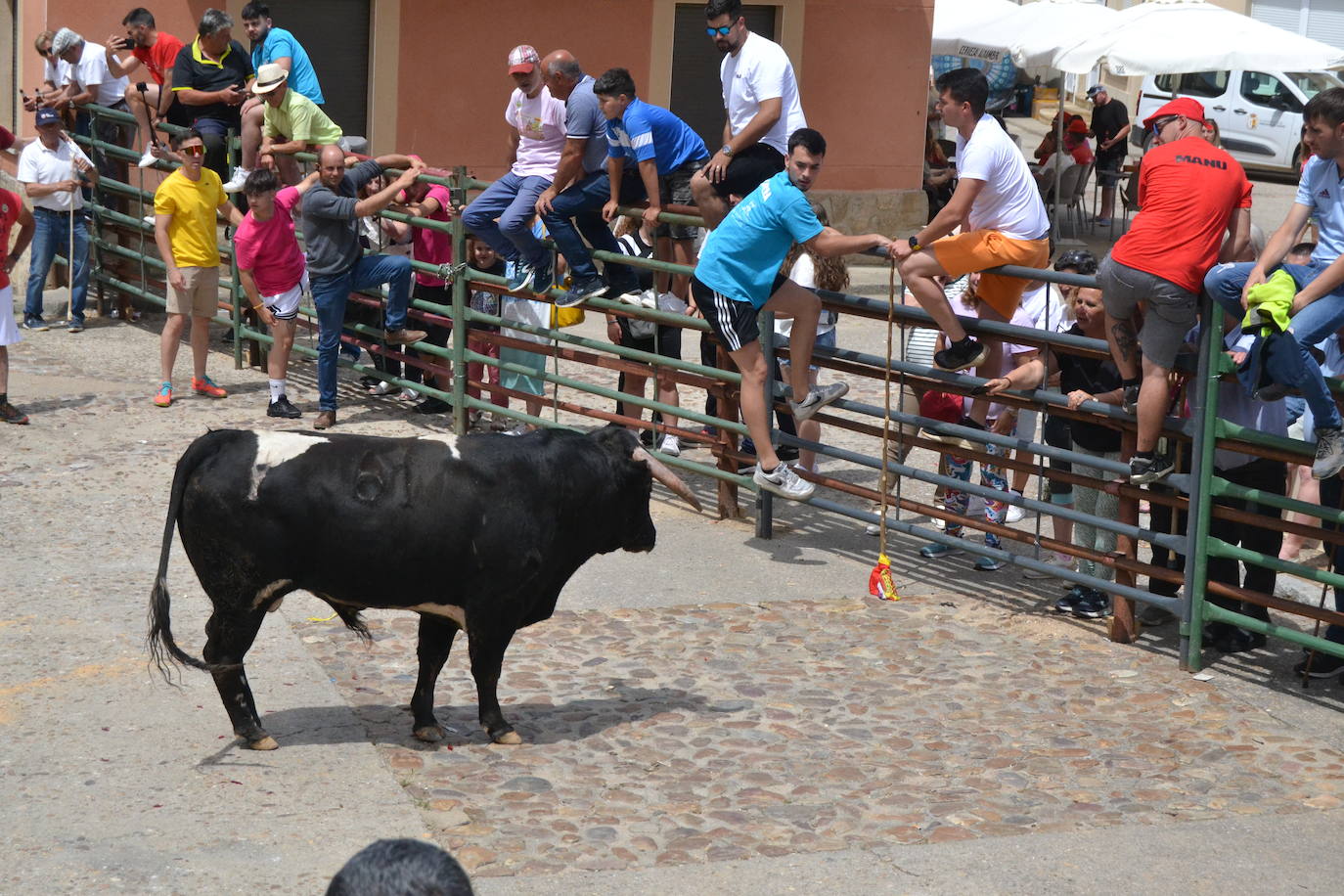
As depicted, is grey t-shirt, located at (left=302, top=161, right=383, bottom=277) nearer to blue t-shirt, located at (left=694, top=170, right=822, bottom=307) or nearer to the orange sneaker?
the orange sneaker

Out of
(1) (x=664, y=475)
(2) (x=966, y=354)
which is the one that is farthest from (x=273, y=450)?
(2) (x=966, y=354)

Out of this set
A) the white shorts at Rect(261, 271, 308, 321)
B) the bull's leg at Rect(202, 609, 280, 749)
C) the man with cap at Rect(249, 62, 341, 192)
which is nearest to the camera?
the bull's leg at Rect(202, 609, 280, 749)

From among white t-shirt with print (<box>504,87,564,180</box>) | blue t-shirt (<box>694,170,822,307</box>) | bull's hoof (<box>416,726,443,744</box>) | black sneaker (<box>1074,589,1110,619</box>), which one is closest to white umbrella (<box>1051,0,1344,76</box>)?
white t-shirt with print (<box>504,87,564,180</box>)

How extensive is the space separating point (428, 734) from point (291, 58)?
8.35 metres

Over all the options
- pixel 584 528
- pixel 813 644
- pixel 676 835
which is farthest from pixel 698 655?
pixel 676 835

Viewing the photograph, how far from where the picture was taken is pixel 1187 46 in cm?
1961

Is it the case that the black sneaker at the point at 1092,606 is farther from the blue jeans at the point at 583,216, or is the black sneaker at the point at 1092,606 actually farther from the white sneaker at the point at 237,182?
the white sneaker at the point at 237,182

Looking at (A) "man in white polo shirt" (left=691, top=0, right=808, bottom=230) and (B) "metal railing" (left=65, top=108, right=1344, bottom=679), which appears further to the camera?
(A) "man in white polo shirt" (left=691, top=0, right=808, bottom=230)

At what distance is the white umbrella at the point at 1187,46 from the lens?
1930 cm

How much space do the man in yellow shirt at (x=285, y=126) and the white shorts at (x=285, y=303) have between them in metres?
1.08

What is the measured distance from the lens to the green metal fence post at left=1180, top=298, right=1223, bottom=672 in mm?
7234

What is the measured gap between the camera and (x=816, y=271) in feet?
30.5

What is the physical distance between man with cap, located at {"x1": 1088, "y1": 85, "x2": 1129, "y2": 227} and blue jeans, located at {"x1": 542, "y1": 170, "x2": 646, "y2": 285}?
562 inches

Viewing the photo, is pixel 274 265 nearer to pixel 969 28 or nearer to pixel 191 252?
pixel 191 252
